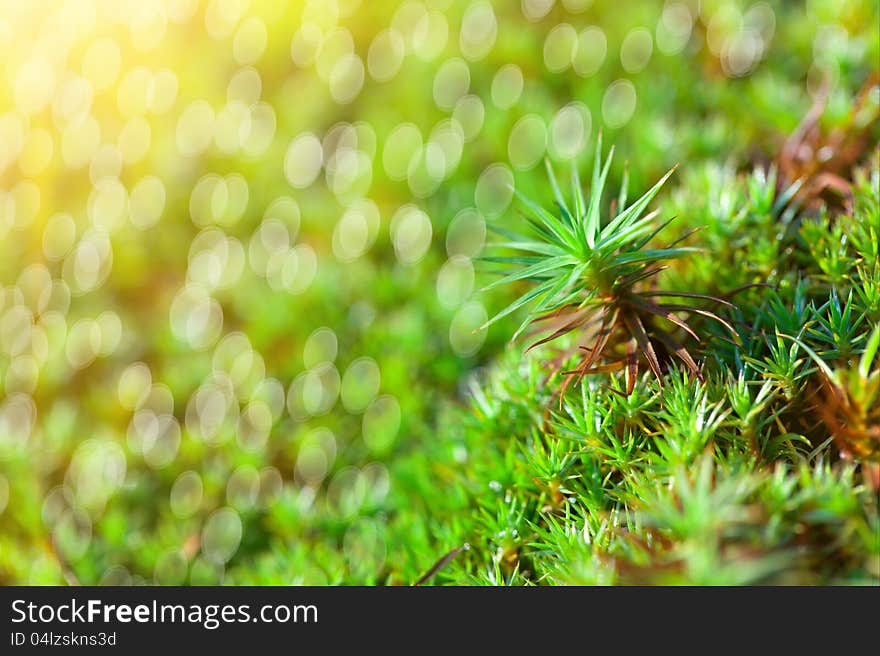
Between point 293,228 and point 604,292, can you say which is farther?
point 293,228

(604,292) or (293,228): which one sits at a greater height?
(293,228)

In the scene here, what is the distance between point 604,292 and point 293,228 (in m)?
0.96

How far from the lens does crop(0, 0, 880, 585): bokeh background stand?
124 cm

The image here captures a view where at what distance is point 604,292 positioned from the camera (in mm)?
826

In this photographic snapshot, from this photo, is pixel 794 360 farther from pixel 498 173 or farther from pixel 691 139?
pixel 498 173

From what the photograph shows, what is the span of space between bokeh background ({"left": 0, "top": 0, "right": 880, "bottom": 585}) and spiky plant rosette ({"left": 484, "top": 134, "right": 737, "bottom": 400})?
0.18m

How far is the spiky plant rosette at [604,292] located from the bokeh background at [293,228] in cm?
18

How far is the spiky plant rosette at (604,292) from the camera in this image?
0.78m

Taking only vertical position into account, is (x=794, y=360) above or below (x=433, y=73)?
below

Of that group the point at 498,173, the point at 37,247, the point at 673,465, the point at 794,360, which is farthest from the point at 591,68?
the point at 37,247

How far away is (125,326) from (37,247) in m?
0.39

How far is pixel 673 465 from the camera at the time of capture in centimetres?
71
